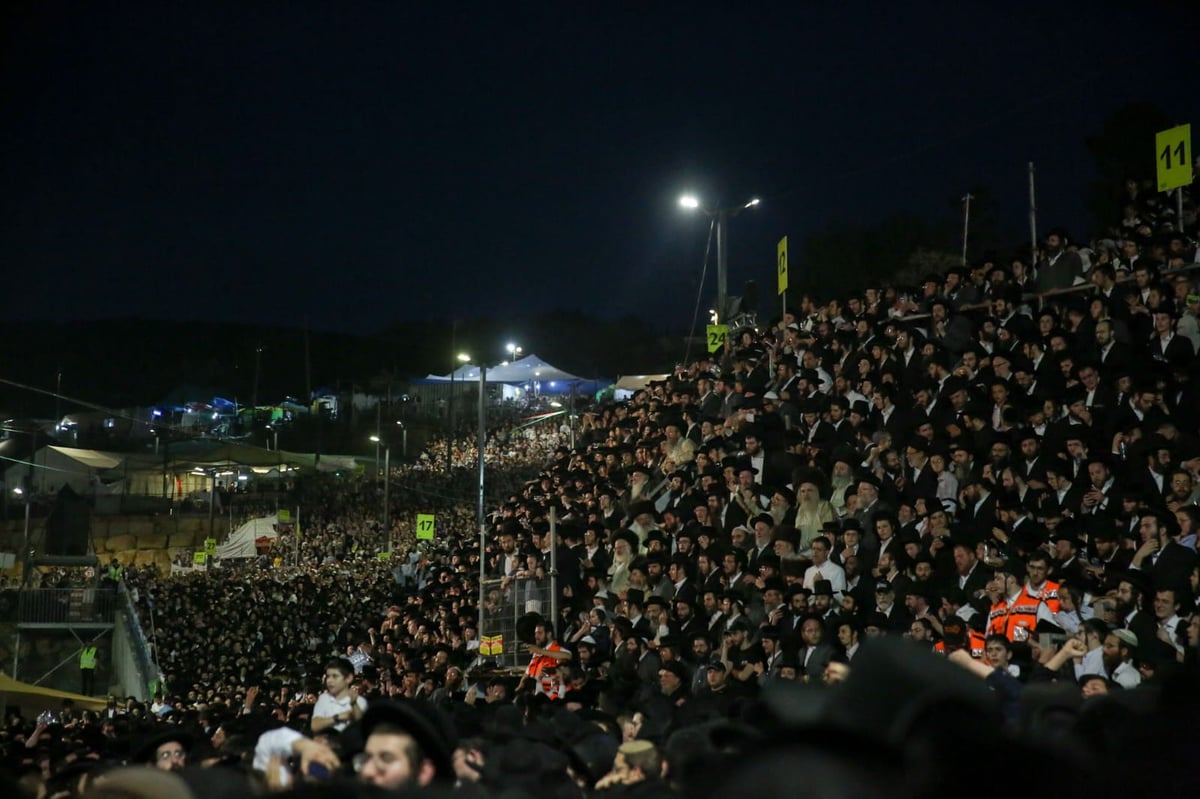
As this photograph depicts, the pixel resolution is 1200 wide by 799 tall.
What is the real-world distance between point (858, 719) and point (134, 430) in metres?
80.3

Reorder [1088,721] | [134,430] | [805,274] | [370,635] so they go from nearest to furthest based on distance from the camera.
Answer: [1088,721]
[370,635]
[805,274]
[134,430]

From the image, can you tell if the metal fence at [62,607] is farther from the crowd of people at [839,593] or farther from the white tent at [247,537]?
the crowd of people at [839,593]

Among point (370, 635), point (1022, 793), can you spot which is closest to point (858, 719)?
point (1022, 793)

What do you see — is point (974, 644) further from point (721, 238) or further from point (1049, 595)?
point (721, 238)

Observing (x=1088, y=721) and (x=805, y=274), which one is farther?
(x=805, y=274)

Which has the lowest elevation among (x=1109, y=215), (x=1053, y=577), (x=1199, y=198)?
(x=1053, y=577)

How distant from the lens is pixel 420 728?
4625mm

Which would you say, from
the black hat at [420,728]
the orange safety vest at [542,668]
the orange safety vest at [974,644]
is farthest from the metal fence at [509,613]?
the black hat at [420,728]

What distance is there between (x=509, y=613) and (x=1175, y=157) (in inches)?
353

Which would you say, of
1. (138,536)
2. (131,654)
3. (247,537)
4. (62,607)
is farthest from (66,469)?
(131,654)

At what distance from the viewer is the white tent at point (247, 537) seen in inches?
1625

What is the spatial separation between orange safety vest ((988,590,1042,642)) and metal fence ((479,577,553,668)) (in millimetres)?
6419

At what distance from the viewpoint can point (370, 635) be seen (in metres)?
19.8

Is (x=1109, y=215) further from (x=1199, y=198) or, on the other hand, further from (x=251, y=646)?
(x=251, y=646)
